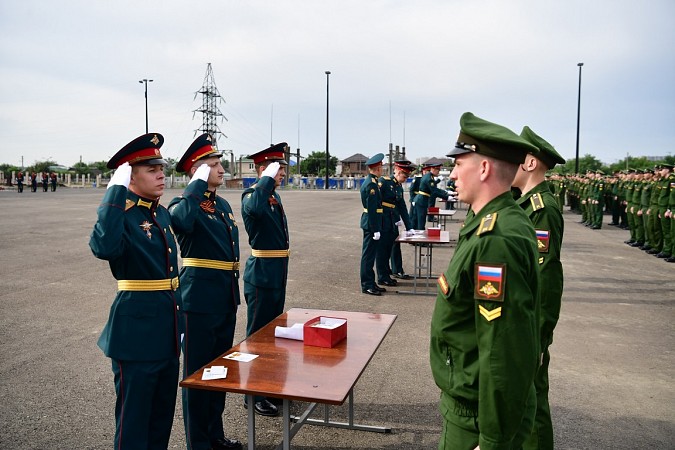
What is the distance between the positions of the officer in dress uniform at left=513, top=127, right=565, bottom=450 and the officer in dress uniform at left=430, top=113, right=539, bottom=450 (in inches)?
38.6

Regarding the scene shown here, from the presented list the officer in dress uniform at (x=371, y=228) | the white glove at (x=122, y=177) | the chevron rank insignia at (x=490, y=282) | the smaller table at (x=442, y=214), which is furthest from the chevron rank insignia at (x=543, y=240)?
the smaller table at (x=442, y=214)

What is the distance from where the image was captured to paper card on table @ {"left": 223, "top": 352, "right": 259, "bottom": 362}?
3146 millimetres

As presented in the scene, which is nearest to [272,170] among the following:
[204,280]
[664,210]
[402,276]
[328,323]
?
[204,280]

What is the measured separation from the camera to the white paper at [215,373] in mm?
2848

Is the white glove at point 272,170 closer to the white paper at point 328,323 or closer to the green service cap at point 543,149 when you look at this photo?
the white paper at point 328,323

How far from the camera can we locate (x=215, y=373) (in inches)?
114

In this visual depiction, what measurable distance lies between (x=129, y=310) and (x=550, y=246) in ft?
8.09

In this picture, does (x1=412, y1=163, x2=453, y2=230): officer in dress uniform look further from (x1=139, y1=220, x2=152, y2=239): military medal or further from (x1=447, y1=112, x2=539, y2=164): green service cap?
(x1=447, y1=112, x2=539, y2=164): green service cap

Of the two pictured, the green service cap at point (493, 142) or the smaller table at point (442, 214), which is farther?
the smaller table at point (442, 214)

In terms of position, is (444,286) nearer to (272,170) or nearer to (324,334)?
(324,334)

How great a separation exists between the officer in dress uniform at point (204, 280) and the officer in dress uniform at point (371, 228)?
4.70 metres

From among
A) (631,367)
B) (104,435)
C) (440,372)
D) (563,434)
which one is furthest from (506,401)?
(631,367)

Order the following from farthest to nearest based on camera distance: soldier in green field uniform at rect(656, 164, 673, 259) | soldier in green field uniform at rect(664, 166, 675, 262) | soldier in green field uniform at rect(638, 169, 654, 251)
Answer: soldier in green field uniform at rect(638, 169, 654, 251) → soldier in green field uniform at rect(656, 164, 673, 259) → soldier in green field uniform at rect(664, 166, 675, 262)

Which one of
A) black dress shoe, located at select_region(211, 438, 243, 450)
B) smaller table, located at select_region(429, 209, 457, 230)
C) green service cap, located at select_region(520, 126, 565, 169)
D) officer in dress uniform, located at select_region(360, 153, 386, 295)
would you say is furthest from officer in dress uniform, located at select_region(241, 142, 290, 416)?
smaller table, located at select_region(429, 209, 457, 230)
